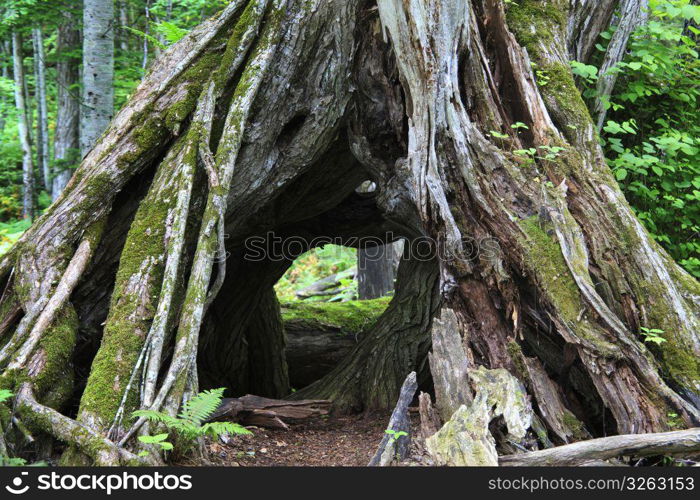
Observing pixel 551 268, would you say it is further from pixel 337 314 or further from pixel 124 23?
pixel 124 23

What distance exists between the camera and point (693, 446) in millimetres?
3344

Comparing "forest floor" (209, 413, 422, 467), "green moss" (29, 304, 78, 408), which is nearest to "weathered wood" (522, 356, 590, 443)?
"forest floor" (209, 413, 422, 467)

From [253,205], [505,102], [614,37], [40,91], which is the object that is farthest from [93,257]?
[40,91]

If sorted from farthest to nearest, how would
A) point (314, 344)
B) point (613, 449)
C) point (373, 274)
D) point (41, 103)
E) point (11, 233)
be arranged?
point (41, 103)
point (373, 274)
point (11, 233)
point (314, 344)
point (613, 449)

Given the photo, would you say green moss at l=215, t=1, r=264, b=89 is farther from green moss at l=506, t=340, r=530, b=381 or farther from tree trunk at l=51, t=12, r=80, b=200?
tree trunk at l=51, t=12, r=80, b=200

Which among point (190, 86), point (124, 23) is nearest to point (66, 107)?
point (124, 23)

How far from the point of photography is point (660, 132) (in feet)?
20.2

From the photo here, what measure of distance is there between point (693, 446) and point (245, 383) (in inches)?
220

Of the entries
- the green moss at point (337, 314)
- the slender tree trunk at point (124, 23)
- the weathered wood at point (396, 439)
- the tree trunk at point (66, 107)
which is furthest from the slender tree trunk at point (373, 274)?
the weathered wood at point (396, 439)

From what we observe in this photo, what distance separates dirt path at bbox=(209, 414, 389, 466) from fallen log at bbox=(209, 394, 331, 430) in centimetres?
8

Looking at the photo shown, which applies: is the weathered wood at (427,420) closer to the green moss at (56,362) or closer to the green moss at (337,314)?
the green moss at (56,362)

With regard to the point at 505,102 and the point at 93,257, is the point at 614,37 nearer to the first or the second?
the point at 505,102

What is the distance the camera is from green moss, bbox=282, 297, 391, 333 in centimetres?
827

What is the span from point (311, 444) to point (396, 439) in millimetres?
1719
